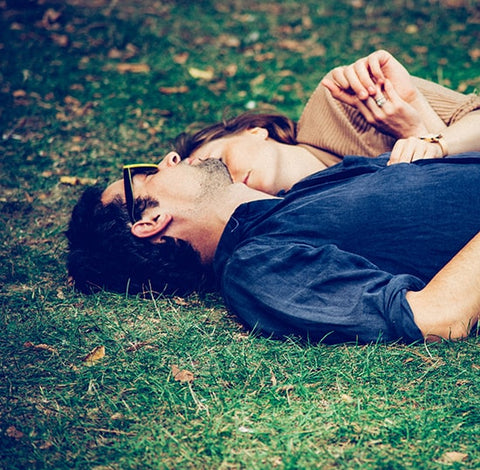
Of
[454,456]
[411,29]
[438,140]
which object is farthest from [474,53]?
[454,456]

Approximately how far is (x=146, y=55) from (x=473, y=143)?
4.59 m

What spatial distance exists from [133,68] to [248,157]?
342 cm

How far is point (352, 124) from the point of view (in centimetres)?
431

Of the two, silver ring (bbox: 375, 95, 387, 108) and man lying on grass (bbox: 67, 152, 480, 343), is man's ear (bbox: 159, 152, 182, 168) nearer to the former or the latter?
man lying on grass (bbox: 67, 152, 480, 343)

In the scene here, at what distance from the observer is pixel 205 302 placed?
376 centimetres

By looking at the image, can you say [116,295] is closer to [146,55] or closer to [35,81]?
[35,81]

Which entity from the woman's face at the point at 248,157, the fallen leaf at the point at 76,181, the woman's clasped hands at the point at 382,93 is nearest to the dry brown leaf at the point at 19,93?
the fallen leaf at the point at 76,181

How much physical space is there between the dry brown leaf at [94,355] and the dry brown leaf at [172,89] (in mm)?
3921

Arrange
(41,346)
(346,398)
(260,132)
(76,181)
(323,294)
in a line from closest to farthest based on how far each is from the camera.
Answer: (346,398), (323,294), (41,346), (260,132), (76,181)

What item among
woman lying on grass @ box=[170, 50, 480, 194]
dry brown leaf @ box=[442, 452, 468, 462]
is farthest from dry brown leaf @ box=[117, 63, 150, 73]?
dry brown leaf @ box=[442, 452, 468, 462]

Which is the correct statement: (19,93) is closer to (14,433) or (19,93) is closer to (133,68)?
(133,68)

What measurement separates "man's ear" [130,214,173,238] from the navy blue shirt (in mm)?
482

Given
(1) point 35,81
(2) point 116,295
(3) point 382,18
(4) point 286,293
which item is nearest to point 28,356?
(2) point 116,295

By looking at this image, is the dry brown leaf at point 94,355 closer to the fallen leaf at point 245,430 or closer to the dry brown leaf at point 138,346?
the dry brown leaf at point 138,346
